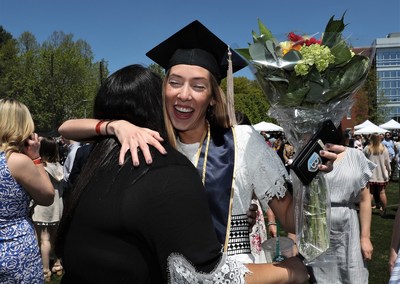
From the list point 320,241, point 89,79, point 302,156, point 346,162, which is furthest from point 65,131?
point 89,79

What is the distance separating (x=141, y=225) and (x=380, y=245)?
6721 mm

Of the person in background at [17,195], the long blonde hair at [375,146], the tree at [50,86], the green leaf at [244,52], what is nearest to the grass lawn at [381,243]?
the long blonde hair at [375,146]

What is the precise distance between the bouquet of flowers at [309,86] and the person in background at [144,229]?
18.8 inches

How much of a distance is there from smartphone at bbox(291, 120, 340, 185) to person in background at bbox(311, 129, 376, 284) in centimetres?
181

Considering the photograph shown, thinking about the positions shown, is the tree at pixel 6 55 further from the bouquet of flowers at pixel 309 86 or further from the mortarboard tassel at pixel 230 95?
the bouquet of flowers at pixel 309 86

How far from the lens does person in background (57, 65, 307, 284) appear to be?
124cm

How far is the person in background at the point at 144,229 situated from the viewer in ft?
4.06

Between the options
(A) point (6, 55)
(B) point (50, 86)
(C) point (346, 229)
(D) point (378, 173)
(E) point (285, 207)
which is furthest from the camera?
(A) point (6, 55)

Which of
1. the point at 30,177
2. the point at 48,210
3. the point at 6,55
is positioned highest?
the point at 6,55

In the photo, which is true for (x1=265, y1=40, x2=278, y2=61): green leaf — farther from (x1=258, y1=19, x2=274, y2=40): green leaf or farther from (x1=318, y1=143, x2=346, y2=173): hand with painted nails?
(x1=318, y1=143, x2=346, y2=173): hand with painted nails

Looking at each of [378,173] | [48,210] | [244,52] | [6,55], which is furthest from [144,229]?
[6,55]

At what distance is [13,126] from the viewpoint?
293cm

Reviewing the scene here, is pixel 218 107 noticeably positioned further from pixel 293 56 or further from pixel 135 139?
pixel 135 139

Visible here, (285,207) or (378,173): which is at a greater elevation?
(285,207)
